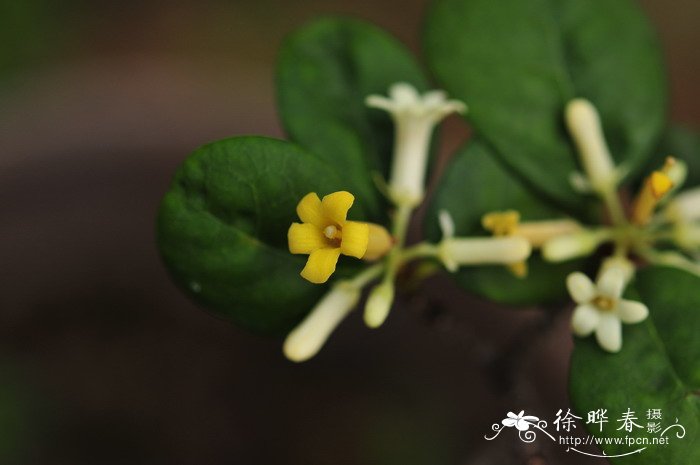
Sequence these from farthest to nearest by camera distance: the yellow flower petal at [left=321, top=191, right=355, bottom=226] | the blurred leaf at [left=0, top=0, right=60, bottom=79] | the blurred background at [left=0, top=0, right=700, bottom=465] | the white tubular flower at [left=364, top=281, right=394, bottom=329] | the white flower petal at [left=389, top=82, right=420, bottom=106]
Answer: the blurred leaf at [left=0, top=0, right=60, bottom=79] → the blurred background at [left=0, top=0, right=700, bottom=465] → the white flower petal at [left=389, top=82, right=420, bottom=106] → the white tubular flower at [left=364, top=281, right=394, bottom=329] → the yellow flower petal at [left=321, top=191, right=355, bottom=226]

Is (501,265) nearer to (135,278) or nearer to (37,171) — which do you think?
(135,278)

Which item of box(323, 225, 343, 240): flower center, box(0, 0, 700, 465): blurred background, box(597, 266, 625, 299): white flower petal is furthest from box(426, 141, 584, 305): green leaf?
box(0, 0, 700, 465): blurred background

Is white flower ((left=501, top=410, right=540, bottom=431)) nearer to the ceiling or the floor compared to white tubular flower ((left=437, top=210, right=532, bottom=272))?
nearer to the floor

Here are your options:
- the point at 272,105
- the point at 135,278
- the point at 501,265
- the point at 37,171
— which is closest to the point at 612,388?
the point at 501,265

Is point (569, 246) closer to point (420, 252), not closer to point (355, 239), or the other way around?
point (420, 252)

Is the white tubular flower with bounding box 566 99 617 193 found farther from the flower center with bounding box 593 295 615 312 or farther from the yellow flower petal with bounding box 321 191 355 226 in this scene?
the yellow flower petal with bounding box 321 191 355 226

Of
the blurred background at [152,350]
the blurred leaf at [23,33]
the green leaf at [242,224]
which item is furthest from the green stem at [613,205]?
the blurred leaf at [23,33]

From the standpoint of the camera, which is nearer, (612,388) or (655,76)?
(612,388)
